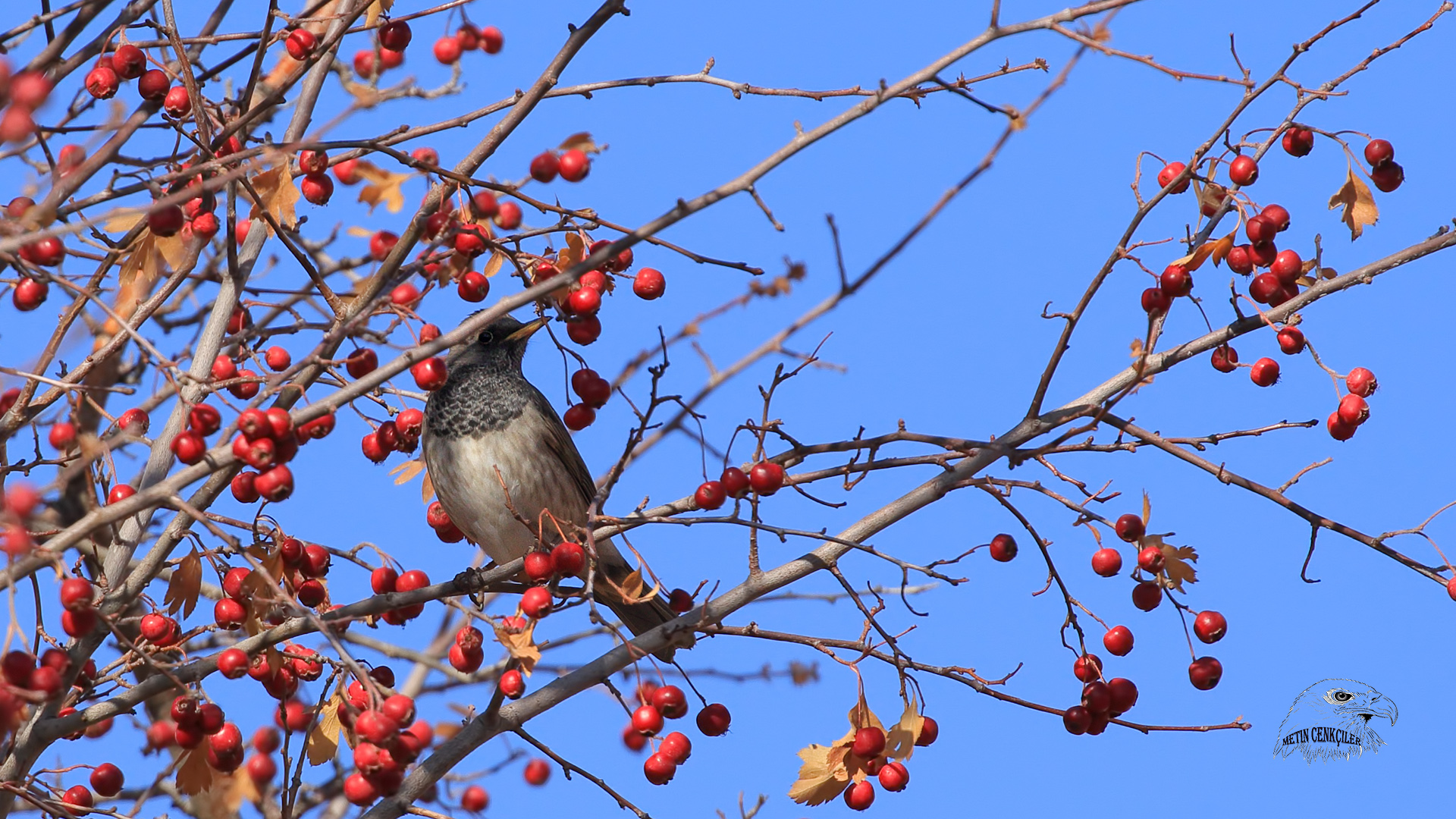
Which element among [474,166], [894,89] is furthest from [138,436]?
[894,89]

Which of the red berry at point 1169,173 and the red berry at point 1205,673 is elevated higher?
the red berry at point 1169,173

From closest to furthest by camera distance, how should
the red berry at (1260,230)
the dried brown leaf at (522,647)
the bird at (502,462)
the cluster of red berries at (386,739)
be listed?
the cluster of red berries at (386,739)
the dried brown leaf at (522,647)
the red berry at (1260,230)
the bird at (502,462)

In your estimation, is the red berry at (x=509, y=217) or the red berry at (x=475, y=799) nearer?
the red berry at (x=509, y=217)

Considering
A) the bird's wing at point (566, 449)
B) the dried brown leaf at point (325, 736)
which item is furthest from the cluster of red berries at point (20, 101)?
the bird's wing at point (566, 449)

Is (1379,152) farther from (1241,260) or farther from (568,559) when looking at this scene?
(568,559)

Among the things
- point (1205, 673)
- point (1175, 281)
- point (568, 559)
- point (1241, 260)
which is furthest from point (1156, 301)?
point (568, 559)

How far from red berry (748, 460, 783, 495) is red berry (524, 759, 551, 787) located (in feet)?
8.46

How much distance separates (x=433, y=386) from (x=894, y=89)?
1174 mm

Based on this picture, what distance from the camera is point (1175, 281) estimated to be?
3.27 meters

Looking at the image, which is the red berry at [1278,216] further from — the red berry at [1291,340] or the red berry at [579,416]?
the red berry at [579,416]

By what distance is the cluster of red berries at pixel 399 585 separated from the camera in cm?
355

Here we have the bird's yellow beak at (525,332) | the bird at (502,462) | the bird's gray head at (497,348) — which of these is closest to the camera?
the bird at (502,462)

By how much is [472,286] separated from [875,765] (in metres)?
1.51

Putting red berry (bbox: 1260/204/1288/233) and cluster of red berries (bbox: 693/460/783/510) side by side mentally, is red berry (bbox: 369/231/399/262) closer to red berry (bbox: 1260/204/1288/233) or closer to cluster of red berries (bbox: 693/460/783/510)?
cluster of red berries (bbox: 693/460/783/510)
